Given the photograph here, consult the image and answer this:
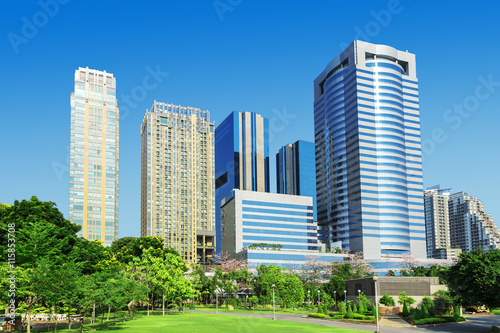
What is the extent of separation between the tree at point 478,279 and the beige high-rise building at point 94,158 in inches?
4789

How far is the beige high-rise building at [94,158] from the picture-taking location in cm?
15762

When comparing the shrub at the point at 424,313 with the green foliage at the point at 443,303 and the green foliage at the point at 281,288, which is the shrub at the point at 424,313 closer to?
the green foliage at the point at 443,303

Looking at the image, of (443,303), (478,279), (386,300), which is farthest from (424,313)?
(478,279)

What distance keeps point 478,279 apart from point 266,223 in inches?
5308

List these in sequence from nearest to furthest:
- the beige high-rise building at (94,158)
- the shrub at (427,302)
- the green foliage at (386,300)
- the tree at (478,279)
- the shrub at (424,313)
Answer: the tree at (478,279) → the shrub at (424,313) → the shrub at (427,302) → the green foliage at (386,300) → the beige high-rise building at (94,158)

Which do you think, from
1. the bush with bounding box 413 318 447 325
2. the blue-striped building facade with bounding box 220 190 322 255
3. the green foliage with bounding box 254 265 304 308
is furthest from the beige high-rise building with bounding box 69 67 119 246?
the bush with bounding box 413 318 447 325

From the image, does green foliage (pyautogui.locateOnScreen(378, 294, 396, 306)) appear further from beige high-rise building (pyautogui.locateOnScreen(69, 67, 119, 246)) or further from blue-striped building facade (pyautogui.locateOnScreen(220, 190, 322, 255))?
beige high-rise building (pyautogui.locateOnScreen(69, 67, 119, 246))

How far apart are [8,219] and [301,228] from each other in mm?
145685

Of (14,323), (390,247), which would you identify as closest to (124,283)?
(14,323)

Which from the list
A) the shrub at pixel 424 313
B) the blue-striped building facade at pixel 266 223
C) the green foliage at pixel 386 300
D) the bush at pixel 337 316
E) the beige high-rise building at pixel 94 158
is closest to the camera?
the shrub at pixel 424 313

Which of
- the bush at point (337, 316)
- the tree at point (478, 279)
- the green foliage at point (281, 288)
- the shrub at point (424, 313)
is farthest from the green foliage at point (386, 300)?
the green foliage at point (281, 288)

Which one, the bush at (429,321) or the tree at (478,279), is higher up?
the tree at (478,279)

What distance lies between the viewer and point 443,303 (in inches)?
3132

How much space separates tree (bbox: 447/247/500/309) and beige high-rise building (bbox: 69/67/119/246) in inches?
4789
